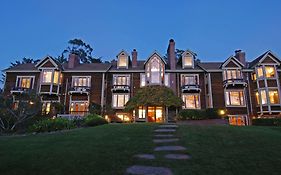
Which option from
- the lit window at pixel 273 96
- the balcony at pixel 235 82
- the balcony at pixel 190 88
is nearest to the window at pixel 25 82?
the balcony at pixel 190 88

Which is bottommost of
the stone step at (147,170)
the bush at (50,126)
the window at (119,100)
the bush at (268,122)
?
the stone step at (147,170)

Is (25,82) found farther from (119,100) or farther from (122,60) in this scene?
(122,60)

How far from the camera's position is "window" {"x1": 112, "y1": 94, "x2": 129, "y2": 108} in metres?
29.3

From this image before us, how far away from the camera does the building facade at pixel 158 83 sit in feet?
93.0

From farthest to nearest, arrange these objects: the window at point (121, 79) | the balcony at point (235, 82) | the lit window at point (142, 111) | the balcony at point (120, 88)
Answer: the window at point (121, 79) → the balcony at point (120, 88) → the lit window at point (142, 111) → the balcony at point (235, 82)

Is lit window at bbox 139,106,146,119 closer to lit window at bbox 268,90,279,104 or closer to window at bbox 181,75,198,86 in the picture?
window at bbox 181,75,198,86

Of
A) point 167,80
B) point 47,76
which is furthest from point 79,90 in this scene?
point 167,80

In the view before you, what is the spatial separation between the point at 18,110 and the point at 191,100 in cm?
2096

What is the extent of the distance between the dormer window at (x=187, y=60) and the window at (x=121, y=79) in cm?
843

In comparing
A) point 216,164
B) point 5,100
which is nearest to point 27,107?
point 5,100

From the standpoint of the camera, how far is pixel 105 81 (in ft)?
99.2

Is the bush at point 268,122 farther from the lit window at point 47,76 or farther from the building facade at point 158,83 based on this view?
the lit window at point 47,76

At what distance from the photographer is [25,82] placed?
1184 inches

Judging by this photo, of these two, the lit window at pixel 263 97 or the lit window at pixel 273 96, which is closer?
the lit window at pixel 273 96
